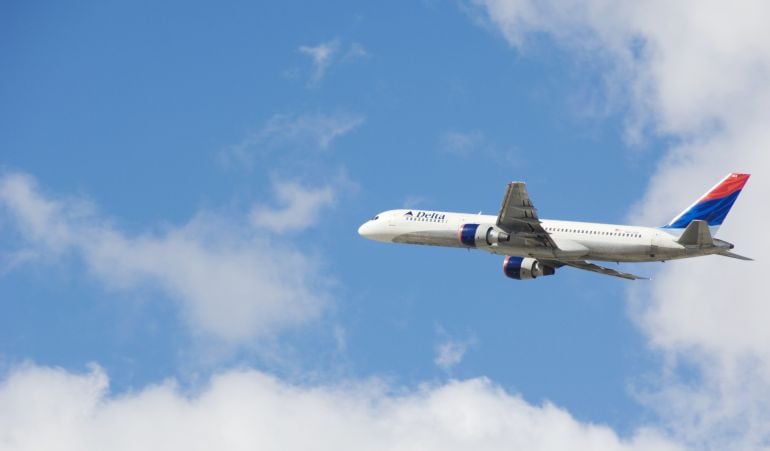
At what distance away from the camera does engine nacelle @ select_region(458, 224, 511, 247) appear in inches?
4048

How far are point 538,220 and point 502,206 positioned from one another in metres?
2.56

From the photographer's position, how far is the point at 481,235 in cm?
10312

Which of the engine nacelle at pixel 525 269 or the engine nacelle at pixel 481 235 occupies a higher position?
the engine nacelle at pixel 525 269

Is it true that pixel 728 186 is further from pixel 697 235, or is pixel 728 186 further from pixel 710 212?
pixel 697 235

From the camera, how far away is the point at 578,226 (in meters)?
104

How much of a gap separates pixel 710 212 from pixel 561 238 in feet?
33.4

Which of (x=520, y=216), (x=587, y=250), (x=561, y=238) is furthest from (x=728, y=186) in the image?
(x=520, y=216)

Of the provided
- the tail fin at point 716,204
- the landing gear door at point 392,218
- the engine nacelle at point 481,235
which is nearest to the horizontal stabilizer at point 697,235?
the tail fin at point 716,204

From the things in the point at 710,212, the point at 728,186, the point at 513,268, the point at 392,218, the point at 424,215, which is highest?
the point at 392,218

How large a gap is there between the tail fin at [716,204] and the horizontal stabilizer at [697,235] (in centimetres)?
394

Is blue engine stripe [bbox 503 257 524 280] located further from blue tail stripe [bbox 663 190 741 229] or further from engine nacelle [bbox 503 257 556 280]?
blue tail stripe [bbox 663 190 741 229]

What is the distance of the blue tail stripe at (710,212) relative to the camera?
101m

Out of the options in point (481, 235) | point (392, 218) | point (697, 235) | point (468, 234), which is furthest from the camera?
point (392, 218)

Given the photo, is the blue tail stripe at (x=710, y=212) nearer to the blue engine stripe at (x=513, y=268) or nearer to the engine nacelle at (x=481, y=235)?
the engine nacelle at (x=481, y=235)
